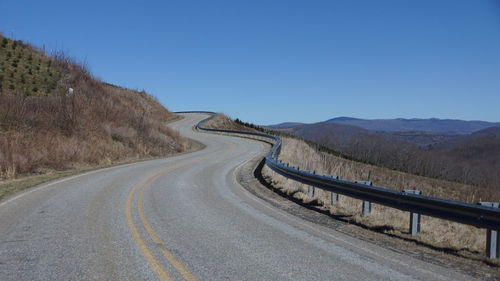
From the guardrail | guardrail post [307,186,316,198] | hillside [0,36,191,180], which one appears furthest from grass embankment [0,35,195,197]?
the guardrail

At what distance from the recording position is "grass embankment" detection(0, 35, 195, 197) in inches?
703

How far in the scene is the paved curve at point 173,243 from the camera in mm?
5227

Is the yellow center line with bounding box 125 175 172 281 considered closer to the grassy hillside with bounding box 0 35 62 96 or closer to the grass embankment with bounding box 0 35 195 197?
the grass embankment with bounding box 0 35 195 197

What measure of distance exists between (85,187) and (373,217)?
8.36 meters

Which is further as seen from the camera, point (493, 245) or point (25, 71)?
point (25, 71)

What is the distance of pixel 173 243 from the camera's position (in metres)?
6.54

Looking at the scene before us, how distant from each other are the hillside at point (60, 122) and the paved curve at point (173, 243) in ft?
25.4

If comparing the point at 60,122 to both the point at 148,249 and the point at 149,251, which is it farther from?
the point at 149,251

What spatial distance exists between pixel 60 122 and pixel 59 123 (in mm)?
110

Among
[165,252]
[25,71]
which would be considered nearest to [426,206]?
[165,252]

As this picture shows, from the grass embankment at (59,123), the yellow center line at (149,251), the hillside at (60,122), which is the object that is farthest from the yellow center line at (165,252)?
the hillside at (60,122)

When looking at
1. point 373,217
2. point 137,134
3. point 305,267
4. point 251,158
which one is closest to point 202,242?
point 305,267

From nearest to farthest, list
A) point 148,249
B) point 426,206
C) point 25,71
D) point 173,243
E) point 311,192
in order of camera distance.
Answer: point 148,249 → point 173,243 → point 426,206 → point 311,192 → point 25,71

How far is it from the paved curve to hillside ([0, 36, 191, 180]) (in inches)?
305
